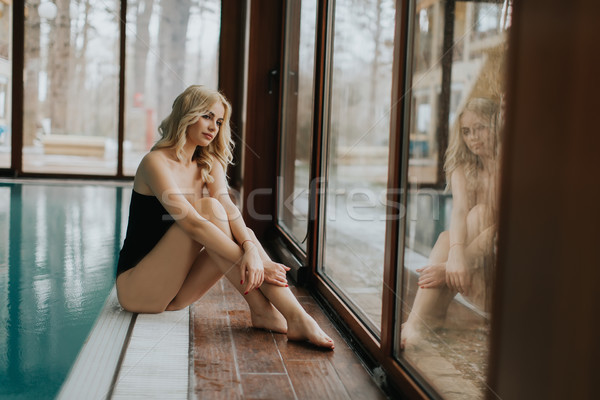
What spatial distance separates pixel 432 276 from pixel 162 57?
6.94 m

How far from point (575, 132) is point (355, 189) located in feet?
19.5

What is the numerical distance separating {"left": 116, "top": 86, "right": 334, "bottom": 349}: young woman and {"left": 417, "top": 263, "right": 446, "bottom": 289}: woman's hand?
0.60 meters

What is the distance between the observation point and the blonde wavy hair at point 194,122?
2.34 metres

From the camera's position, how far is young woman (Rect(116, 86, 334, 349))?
2176 mm

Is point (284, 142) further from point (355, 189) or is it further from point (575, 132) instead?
point (575, 132)

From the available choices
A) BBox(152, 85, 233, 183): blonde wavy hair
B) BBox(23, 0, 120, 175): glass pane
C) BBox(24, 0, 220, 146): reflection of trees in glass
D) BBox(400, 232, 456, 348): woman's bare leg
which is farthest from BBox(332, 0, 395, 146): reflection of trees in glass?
BBox(23, 0, 120, 175): glass pane

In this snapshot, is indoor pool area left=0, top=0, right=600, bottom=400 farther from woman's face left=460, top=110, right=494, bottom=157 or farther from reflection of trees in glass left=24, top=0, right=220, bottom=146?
reflection of trees in glass left=24, top=0, right=220, bottom=146

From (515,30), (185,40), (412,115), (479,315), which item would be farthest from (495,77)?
A: (185,40)

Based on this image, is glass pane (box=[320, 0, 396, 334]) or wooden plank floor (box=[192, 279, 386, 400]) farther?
glass pane (box=[320, 0, 396, 334])

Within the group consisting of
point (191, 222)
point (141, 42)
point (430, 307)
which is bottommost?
point (430, 307)

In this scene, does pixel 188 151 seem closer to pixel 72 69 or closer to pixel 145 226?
pixel 145 226

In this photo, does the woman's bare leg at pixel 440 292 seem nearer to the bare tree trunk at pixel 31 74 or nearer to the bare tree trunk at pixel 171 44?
the bare tree trunk at pixel 171 44

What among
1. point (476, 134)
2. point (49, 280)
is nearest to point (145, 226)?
point (49, 280)

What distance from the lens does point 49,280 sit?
9.59 feet
